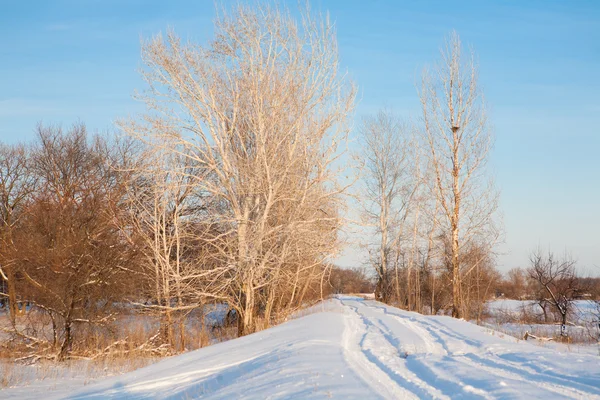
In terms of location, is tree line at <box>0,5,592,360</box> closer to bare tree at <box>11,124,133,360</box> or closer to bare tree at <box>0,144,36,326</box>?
bare tree at <box>11,124,133,360</box>

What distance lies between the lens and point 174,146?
17391 millimetres

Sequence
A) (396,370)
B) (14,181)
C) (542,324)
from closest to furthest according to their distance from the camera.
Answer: (396,370), (542,324), (14,181)

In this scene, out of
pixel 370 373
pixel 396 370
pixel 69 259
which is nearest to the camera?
pixel 370 373

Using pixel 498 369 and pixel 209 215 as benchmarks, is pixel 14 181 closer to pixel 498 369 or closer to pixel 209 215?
pixel 209 215

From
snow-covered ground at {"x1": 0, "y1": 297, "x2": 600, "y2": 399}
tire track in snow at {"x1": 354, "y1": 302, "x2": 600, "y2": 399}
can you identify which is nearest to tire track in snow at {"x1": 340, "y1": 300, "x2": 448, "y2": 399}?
snow-covered ground at {"x1": 0, "y1": 297, "x2": 600, "y2": 399}

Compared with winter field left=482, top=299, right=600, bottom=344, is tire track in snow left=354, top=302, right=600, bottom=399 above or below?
above

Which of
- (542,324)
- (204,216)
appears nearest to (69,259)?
(204,216)

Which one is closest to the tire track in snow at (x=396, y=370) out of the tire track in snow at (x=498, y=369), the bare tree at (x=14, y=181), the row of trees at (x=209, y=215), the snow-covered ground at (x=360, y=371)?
the snow-covered ground at (x=360, y=371)

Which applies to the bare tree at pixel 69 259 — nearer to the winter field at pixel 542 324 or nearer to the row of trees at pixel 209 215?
the row of trees at pixel 209 215

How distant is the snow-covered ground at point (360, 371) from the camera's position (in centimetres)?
585

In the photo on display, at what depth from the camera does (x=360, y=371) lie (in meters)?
6.97

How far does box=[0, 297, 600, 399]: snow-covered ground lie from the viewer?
5.85m

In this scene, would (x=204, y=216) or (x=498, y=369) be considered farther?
(x=204, y=216)

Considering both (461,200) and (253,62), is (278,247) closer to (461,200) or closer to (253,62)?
(253,62)
